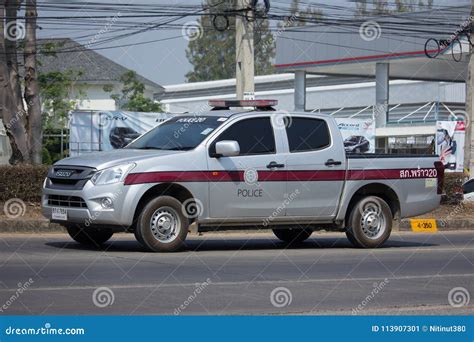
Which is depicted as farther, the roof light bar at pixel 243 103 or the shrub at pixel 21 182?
the shrub at pixel 21 182

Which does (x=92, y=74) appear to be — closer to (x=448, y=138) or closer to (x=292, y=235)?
(x=448, y=138)

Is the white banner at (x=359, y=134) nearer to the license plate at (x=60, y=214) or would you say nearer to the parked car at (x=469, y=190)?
the parked car at (x=469, y=190)

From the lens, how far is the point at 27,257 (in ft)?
39.3

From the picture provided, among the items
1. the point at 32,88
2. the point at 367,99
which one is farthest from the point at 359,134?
the point at 367,99

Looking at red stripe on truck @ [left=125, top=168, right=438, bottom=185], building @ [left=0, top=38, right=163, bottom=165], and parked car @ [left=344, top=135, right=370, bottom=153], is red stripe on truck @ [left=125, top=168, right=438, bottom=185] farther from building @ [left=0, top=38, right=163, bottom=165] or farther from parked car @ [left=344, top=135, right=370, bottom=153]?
building @ [left=0, top=38, right=163, bottom=165]

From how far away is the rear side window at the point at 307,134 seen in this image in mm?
14125

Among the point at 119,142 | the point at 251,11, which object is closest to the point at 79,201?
the point at 251,11

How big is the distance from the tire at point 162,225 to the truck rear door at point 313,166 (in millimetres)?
1770

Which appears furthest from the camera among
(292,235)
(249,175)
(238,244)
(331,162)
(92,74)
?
(92,74)

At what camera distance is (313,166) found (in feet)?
46.2

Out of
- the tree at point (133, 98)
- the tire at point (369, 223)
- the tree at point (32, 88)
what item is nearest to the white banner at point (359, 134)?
the tree at point (32, 88)

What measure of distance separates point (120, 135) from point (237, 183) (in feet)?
55.1

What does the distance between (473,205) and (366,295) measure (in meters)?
13.7

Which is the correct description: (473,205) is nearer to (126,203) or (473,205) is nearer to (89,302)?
(126,203)
